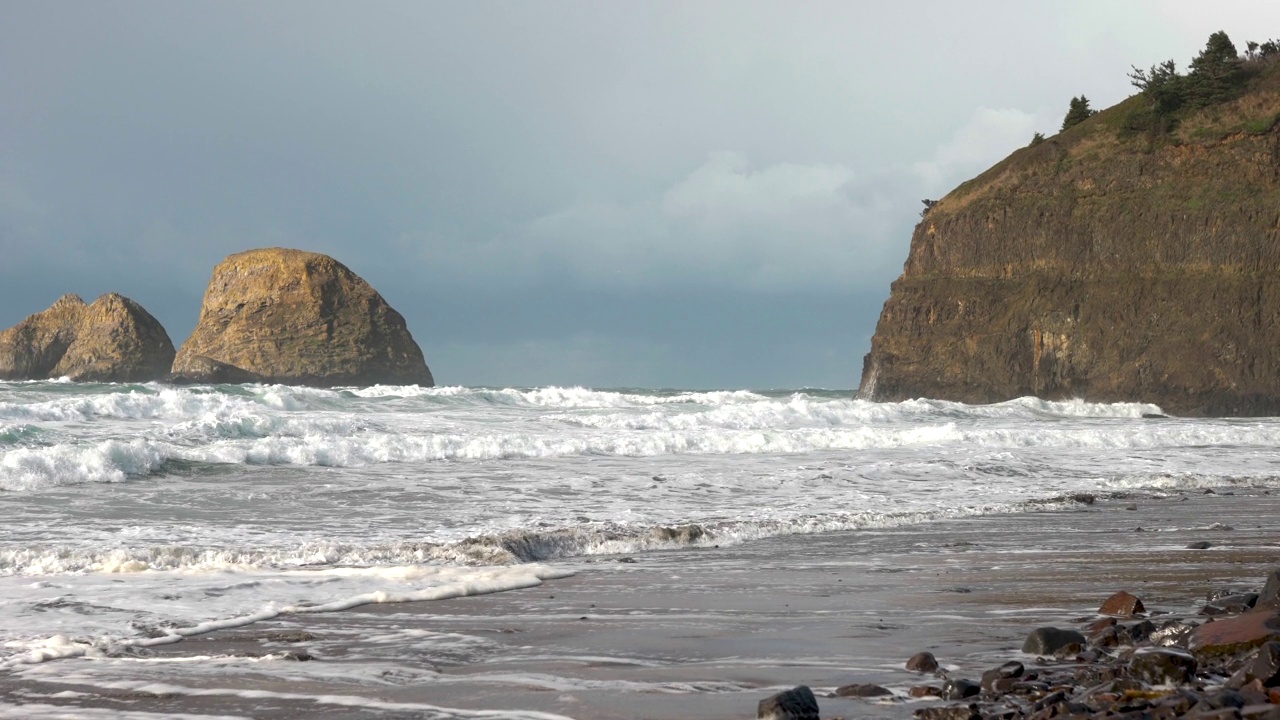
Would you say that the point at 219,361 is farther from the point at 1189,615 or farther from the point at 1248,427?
the point at 1189,615

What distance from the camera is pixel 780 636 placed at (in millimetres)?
5344

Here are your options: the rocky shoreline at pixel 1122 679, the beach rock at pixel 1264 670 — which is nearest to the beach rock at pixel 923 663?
the rocky shoreline at pixel 1122 679

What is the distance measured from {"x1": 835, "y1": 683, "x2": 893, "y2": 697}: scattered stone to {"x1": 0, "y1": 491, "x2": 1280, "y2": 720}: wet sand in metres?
0.06

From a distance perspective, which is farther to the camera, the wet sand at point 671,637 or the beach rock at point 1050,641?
the beach rock at point 1050,641

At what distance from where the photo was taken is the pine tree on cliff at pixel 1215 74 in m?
44.2

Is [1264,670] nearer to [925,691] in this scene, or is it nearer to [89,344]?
[925,691]

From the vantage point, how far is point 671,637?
5.34 metres

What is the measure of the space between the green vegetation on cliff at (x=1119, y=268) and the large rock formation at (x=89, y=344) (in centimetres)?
4059

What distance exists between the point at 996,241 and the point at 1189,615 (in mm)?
43602

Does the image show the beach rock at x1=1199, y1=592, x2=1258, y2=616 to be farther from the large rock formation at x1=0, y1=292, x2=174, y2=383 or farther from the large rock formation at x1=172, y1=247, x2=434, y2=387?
the large rock formation at x1=0, y1=292, x2=174, y2=383

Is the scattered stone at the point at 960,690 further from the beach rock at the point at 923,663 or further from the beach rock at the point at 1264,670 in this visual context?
the beach rock at the point at 1264,670

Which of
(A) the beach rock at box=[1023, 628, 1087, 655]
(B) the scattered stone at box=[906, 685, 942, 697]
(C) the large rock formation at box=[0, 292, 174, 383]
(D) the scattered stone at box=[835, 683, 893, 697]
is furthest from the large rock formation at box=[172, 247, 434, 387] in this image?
(B) the scattered stone at box=[906, 685, 942, 697]

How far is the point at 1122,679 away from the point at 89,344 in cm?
6543

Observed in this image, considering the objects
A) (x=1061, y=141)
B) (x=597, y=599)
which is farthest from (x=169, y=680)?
(x=1061, y=141)
